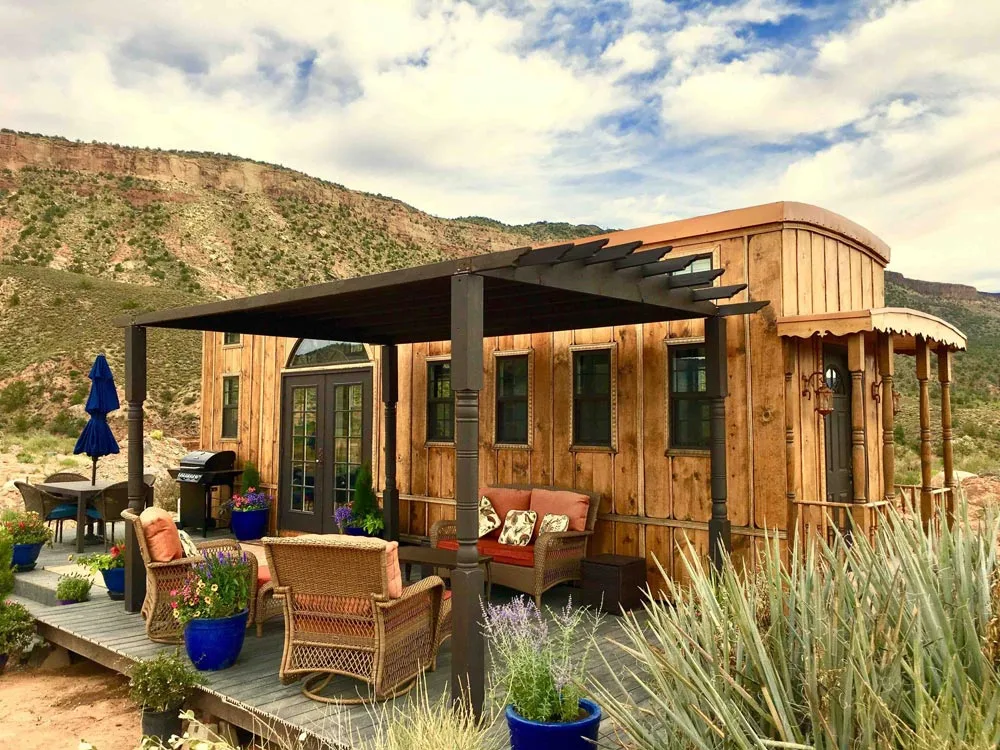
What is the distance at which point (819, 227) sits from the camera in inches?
246

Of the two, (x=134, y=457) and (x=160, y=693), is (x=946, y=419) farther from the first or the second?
(x=134, y=457)

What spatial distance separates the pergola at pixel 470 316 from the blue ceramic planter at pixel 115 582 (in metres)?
0.52

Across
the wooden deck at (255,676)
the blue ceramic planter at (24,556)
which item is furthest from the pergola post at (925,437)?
the blue ceramic planter at (24,556)

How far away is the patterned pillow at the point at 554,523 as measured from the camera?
6.66 m

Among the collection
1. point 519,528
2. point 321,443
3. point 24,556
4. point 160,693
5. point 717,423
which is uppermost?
point 717,423

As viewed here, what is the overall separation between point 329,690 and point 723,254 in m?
4.52

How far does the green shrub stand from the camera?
426cm

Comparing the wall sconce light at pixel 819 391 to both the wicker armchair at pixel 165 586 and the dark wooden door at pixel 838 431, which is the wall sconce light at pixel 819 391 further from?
the wicker armchair at pixel 165 586

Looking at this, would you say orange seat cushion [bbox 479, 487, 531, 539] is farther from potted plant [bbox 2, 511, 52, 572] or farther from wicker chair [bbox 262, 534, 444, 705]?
potted plant [bbox 2, 511, 52, 572]

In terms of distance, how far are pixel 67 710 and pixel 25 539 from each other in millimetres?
3118

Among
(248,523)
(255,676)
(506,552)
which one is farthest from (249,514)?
(255,676)

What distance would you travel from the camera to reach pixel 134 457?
647cm

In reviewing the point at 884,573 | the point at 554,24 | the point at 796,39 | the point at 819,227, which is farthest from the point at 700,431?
the point at 554,24

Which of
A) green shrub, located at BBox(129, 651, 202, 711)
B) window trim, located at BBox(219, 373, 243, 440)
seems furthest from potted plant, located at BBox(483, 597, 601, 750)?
window trim, located at BBox(219, 373, 243, 440)
